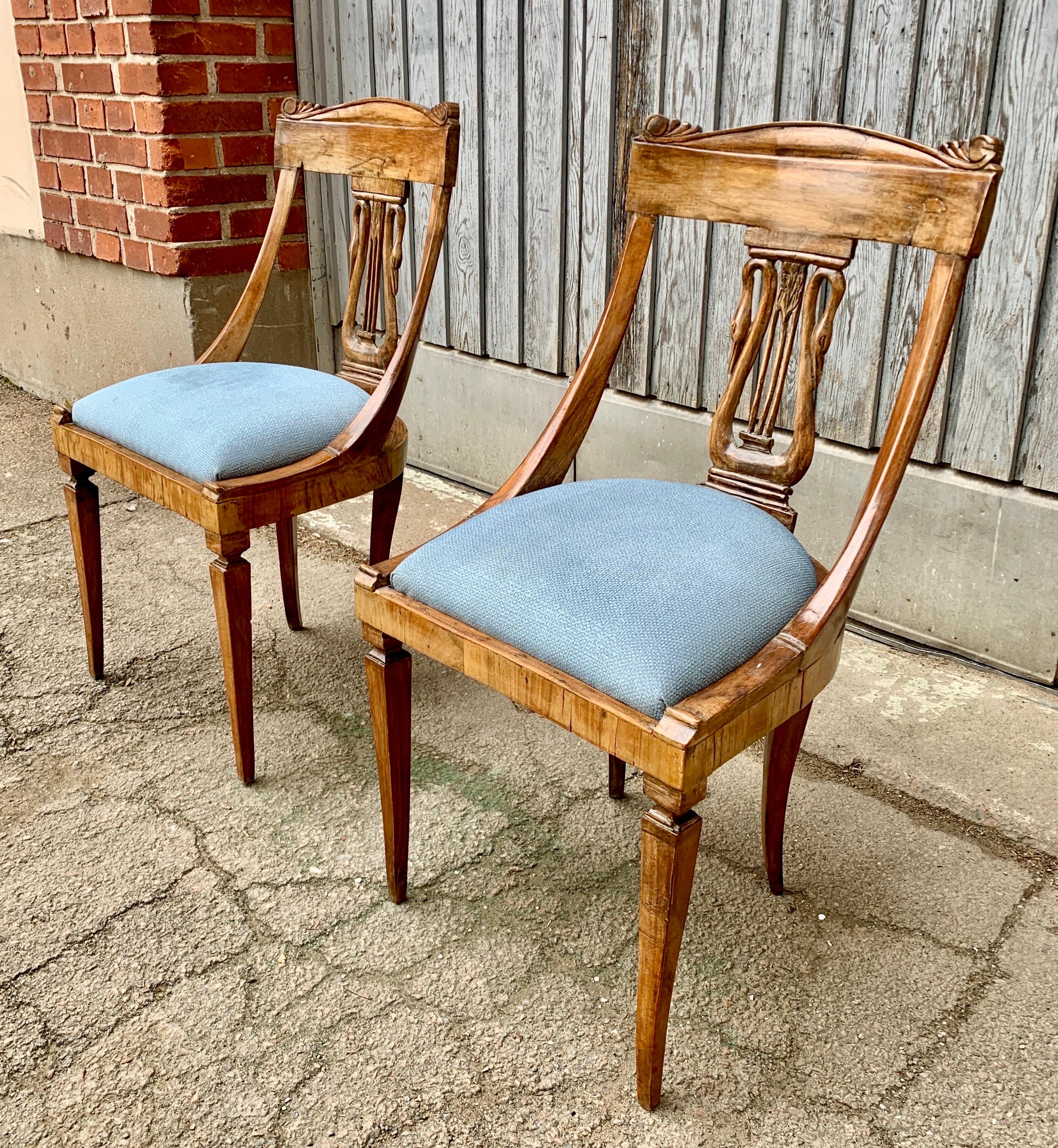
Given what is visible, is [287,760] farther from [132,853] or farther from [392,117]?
[392,117]

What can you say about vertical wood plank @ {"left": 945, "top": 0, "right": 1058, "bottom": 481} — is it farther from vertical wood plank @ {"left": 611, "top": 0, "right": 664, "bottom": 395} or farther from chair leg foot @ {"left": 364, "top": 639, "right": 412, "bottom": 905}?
chair leg foot @ {"left": 364, "top": 639, "right": 412, "bottom": 905}

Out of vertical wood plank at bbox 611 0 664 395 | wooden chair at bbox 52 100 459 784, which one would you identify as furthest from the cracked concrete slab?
vertical wood plank at bbox 611 0 664 395

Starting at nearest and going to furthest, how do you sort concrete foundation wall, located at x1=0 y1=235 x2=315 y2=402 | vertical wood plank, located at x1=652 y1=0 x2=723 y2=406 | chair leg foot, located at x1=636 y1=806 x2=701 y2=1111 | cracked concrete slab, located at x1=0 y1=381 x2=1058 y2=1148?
chair leg foot, located at x1=636 y1=806 x2=701 y2=1111 < cracked concrete slab, located at x1=0 y1=381 x2=1058 y2=1148 < vertical wood plank, located at x1=652 y1=0 x2=723 y2=406 < concrete foundation wall, located at x1=0 y1=235 x2=315 y2=402

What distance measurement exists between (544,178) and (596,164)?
19cm

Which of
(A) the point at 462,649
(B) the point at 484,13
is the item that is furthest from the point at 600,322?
(B) the point at 484,13

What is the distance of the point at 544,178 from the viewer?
278 cm

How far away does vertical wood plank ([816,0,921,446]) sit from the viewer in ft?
6.75

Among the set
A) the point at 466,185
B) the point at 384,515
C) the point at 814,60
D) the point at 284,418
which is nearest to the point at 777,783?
the point at 384,515

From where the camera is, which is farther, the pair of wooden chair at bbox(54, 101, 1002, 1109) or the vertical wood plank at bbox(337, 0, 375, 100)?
the vertical wood plank at bbox(337, 0, 375, 100)

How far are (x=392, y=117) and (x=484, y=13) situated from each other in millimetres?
1005

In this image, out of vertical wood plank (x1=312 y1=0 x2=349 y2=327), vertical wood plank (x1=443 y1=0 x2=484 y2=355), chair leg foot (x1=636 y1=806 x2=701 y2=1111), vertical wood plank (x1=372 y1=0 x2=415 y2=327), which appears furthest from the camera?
vertical wood plank (x1=312 y1=0 x2=349 y2=327)

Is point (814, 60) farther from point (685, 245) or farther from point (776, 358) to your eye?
point (776, 358)

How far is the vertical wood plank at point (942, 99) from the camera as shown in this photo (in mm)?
1959

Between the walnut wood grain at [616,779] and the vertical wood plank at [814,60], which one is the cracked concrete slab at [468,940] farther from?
the vertical wood plank at [814,60]
